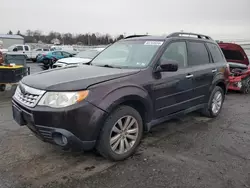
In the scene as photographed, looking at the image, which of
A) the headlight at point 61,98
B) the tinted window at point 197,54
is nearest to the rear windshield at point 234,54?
the tinted window at point 197,54

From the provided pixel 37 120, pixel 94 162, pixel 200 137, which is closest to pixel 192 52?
pixel 200 137

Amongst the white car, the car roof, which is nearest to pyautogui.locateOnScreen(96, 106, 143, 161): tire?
the car roof

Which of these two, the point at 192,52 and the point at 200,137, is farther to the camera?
the point at 192,52

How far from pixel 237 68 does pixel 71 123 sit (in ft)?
25.5

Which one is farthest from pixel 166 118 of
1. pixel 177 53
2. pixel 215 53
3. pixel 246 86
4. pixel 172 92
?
pixel 246 86

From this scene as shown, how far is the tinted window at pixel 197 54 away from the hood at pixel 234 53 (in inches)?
177

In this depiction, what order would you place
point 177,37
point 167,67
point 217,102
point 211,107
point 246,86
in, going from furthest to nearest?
1. point 246,86
2. point 217,102
3. point 211,107
4. point 177,37
5. point 167,67

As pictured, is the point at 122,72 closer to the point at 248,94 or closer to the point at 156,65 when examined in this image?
the point at 156,65

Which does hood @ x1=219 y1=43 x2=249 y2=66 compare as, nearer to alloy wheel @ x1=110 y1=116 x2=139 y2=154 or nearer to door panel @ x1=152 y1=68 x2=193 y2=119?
door panel @ x1=152 y1=68 x2=193 y2=119

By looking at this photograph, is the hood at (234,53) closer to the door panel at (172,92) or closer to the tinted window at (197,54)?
the tinted window at (197,54)

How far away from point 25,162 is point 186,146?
7.98 feet

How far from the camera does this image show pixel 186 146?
385cm

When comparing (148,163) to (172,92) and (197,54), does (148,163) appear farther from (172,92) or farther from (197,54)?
(197,54)

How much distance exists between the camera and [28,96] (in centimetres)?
305
